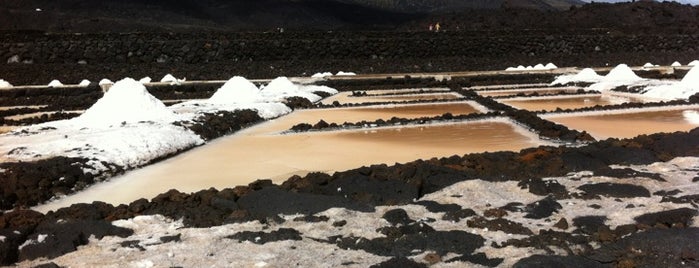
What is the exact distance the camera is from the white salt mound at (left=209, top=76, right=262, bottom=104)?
15.8 m

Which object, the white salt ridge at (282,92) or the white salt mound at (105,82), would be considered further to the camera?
the white salt mound at (105,82)

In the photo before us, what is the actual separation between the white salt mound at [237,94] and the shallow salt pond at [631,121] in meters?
7.20

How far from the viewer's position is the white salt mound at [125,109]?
36.0 ft

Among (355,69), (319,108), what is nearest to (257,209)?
(319,108)

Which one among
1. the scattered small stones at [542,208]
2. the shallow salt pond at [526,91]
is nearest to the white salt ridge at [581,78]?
the shallow salt pond at [526,91]

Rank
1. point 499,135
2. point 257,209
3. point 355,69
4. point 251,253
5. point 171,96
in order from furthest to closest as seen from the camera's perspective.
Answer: point 355,69
point 171,96
point 499,135
point 257,209
point 251,253

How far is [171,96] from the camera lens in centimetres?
1973

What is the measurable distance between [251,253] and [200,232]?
26.9 inches

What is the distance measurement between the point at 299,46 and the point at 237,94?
1298cm

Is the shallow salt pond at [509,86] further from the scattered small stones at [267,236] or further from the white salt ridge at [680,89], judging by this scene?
the scattered small stones at [267,236]

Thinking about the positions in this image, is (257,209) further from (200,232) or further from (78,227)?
(78,227)

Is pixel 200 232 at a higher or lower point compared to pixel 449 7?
lower

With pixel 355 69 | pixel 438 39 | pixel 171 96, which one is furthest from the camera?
pixel 438 39

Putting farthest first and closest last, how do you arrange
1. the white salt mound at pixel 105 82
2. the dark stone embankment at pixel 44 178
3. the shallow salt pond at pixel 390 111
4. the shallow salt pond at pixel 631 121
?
1. the white salt mound at pixel 105 82
2. the shallow salt pond at pixel 390 111
3. the shallow salt pond at pixel 631 121
4. the dark stone embankment at pixel 44 178
